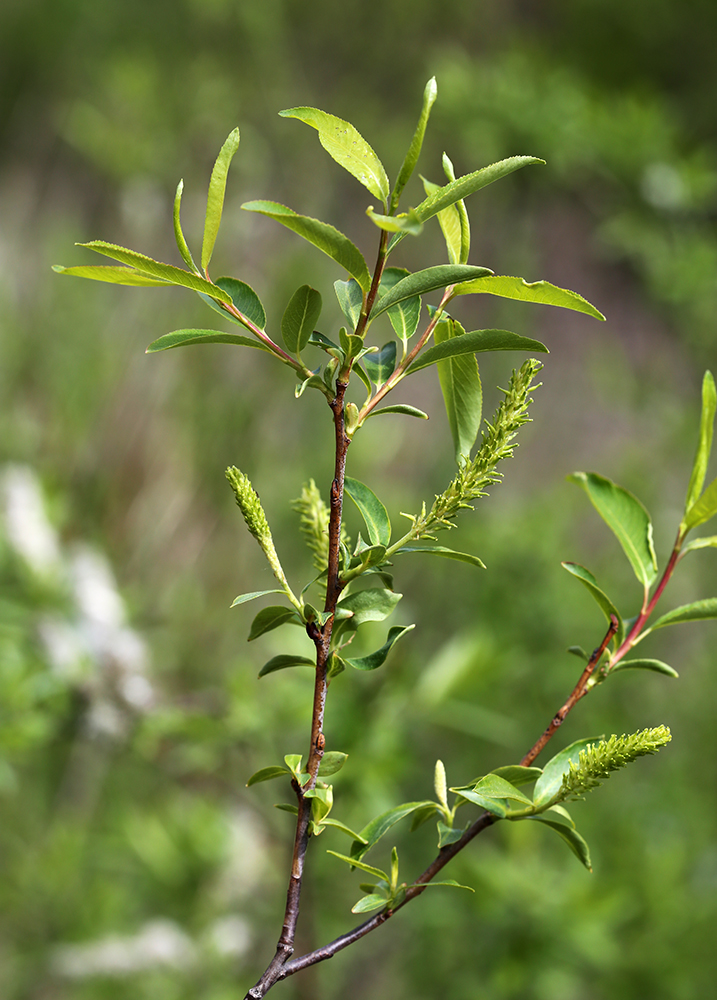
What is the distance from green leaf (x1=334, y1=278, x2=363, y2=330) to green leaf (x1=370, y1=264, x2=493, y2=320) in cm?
2

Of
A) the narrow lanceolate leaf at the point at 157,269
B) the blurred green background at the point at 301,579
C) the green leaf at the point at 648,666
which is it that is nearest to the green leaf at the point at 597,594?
the green leaf at the point at 648,666

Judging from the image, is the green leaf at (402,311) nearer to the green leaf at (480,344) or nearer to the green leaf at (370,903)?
the green leaf at (480,344)

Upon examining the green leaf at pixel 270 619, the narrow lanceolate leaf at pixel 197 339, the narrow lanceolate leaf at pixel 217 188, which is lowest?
the green leaf at pixel 270 619

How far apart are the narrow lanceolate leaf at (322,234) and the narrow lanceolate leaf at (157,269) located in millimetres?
18

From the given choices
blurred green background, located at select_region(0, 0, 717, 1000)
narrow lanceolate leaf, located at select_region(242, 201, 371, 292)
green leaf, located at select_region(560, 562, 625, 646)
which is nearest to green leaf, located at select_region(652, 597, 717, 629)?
Result: green leaf, located at select_region(560, 562, 625, 646)

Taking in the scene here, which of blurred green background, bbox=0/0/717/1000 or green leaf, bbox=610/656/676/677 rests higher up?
blurred green background, bbox=0/0/717/1000

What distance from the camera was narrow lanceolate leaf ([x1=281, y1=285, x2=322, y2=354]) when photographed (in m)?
0.17

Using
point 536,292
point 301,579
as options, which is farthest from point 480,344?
point 301,579

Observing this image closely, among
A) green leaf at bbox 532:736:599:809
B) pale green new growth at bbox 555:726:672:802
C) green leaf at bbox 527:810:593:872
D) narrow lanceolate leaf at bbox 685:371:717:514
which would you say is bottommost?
green leaf at bbox 527:810:593:872

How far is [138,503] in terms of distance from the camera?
4.62ft

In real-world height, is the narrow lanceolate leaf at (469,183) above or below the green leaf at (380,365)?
below

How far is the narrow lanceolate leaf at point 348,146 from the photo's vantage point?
15 cm

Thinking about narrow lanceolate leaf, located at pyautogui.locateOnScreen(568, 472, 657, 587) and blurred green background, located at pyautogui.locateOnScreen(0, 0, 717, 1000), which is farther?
blurred green background, located at pyautogui.locateOnScreen(0, 0, 717, 1000)

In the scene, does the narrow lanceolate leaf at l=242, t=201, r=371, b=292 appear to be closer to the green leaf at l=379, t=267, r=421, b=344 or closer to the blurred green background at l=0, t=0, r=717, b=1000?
the green leaf at l=379, t=267, r=421, b=344
